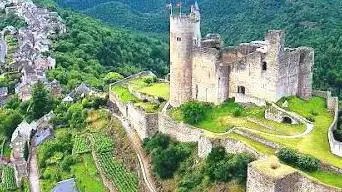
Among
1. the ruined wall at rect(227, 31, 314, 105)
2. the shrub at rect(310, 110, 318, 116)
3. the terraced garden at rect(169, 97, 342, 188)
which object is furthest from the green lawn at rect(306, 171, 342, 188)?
the ruined wall at rect(227, 31, 314, 105)

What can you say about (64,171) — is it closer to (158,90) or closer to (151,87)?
(158,90)

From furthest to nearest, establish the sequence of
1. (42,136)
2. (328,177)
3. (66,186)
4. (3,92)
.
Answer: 1. (3,92)
2. (42,136)
3. (66,186)
4. (328,177)

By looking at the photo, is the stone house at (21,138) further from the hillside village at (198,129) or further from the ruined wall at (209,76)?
the ruined wall at (209,76)

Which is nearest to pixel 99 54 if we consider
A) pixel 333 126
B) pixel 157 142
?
pixel 157 142

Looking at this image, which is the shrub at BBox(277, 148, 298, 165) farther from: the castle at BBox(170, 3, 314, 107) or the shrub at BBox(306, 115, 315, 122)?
the castle at BBox(170, 3, 314, 107)

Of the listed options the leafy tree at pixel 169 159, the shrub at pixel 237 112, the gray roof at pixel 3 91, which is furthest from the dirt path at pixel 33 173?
the gray roof at pixel 3 91

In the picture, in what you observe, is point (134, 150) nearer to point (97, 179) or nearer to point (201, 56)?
point (97, 179)
